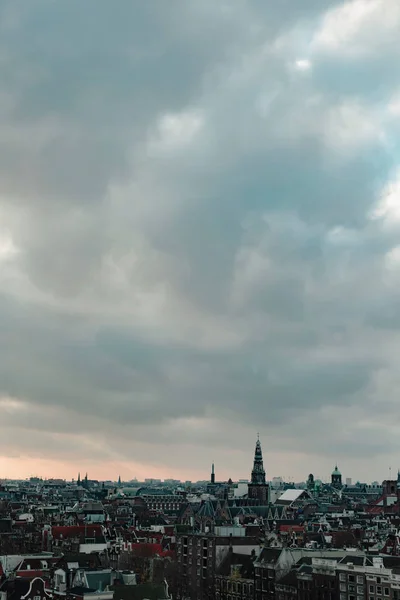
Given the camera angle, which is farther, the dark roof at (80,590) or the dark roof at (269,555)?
the dark roof at (269,555)

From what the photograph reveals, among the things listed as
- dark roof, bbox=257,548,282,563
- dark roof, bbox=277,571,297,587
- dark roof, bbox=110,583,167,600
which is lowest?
dark roof, bbox=110,583,167,600

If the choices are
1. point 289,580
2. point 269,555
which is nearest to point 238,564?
point 269,555

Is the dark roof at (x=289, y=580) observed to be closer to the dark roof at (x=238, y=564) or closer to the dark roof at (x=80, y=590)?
the dark roof at (x=238, y=564)

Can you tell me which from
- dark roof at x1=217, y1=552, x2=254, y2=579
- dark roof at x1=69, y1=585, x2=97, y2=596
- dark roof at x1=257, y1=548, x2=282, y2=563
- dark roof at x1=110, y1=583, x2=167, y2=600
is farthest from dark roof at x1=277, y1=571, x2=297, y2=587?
dark roof at x1=69, y1=585, x2=97, y2=596

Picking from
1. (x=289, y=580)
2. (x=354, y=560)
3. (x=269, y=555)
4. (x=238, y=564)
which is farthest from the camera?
(x=238, y=564)

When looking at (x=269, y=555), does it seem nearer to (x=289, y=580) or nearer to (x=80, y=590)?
(x=289, y=580)

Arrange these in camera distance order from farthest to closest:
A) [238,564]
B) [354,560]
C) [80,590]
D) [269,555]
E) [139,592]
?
[238,564], [269,555], [354,560], [139,592], [80,590]

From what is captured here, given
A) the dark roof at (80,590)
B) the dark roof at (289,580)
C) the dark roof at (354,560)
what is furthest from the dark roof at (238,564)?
the dark roof at (80,590)

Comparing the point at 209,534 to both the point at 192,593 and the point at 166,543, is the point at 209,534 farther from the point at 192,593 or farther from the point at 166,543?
the point at 166,543

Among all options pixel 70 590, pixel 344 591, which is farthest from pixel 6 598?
pixel 344 591

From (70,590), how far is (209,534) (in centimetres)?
3518

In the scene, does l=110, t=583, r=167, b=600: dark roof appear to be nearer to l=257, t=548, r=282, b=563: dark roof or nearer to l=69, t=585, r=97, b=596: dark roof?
l=69, t=585, r=97, b=596: dark roof

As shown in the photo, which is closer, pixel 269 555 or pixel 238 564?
pixel 269 555

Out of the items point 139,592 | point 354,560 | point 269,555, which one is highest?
point 269,555
